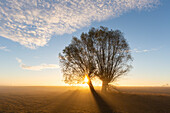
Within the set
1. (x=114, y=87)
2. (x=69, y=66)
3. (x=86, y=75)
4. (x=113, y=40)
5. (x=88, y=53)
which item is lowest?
(x=114, y=87)

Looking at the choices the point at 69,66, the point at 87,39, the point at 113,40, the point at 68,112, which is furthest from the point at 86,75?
the point at 68,112

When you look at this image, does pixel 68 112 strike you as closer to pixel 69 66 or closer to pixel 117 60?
pixel 69 66

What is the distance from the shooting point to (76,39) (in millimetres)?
30797

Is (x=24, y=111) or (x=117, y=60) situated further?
(x=117, y=60)

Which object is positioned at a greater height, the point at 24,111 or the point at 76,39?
the point at 76,39

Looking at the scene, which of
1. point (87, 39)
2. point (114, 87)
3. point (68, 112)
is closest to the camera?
point (68, 112)

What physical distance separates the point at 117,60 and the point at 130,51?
12.8 feet

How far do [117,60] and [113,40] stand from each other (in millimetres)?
4880

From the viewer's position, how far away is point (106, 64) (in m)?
28.9

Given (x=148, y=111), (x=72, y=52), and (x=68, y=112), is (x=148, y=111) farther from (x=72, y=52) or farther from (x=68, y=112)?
(x=72, y=52)

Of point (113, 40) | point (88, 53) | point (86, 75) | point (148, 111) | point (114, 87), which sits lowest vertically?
point (148, 111)

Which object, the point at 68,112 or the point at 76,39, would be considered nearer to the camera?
the point at 68,112

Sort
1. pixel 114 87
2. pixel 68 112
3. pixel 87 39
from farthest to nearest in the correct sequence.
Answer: pixel 87 39, pixel 114 87, pixel 68 112

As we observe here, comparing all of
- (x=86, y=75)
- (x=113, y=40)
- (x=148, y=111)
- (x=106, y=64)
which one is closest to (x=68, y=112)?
(x=148, y=111)
